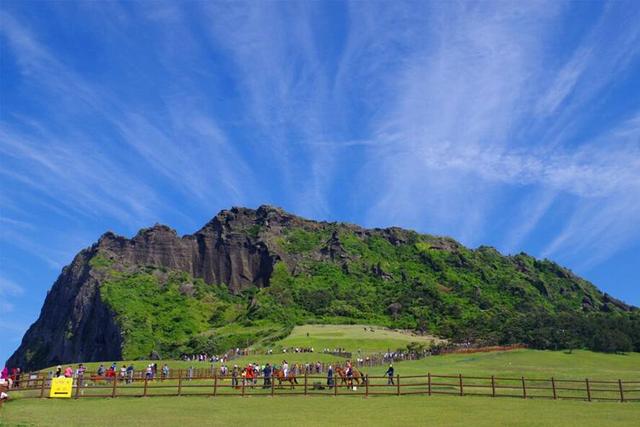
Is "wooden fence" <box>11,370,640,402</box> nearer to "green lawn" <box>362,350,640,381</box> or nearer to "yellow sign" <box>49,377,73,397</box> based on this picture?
"yellow sign" <box>49,377,73,397</box>

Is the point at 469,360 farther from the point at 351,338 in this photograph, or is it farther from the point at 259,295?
the point at 259,295

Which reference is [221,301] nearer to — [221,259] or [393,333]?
[221,259]

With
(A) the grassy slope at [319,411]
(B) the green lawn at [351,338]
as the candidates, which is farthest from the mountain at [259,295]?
(A) the grassy slope at [319,411]

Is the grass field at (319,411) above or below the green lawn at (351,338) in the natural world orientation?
below

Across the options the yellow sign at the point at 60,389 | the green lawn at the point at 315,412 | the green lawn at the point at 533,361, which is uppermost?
the green lawn at the point at 533,361

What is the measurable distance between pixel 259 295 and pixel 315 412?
412 ft

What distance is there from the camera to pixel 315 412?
2761 cm

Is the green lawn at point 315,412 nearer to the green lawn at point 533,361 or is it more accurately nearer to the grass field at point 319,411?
the grass field at point 319,411

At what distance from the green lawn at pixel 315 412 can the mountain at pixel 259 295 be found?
227 feet

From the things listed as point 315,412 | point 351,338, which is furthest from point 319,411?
point 351,338

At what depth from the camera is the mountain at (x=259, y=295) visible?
123 metres

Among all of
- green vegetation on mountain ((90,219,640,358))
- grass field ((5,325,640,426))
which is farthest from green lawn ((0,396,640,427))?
green vegetation on mountain ((90,219,640,358))

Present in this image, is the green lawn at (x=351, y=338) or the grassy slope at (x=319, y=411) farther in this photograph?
the green lawn at (x=351, y=338)

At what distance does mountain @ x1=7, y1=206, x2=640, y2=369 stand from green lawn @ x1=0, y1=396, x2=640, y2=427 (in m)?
69.3
